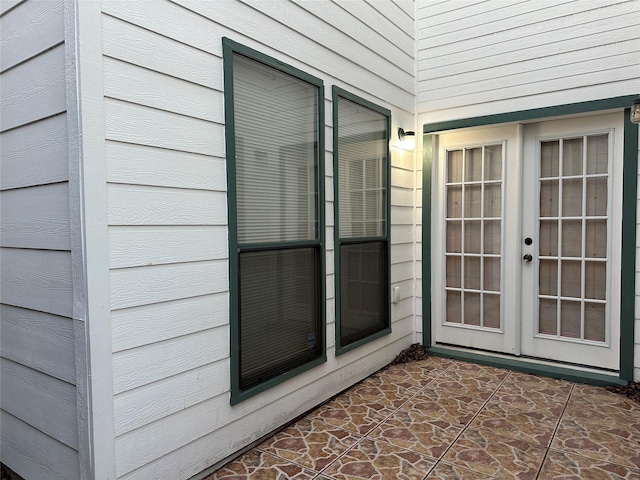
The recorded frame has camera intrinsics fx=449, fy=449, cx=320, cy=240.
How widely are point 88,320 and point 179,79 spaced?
113 centimetres

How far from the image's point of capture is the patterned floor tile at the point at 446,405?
2.87m

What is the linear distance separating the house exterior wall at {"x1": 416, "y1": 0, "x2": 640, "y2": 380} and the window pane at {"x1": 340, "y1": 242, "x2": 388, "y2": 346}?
66 cm

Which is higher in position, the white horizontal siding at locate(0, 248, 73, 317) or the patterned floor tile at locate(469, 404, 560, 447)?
the white horizontal siding at locate(0, 248, 73, 317)

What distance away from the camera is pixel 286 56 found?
8.78 ft

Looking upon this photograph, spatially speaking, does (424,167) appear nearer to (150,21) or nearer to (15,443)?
(150,21)

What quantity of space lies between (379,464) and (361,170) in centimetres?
205

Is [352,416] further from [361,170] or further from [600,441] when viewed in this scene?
[361,170]

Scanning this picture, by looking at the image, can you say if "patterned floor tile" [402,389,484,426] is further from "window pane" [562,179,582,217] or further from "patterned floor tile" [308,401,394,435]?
"window pane" [562,179,582,217]

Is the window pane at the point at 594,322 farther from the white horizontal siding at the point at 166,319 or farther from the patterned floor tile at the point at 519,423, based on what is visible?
the white horizontal siding at the point at 166,319

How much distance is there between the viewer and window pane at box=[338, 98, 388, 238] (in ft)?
10.7

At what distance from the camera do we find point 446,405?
3.05 metres

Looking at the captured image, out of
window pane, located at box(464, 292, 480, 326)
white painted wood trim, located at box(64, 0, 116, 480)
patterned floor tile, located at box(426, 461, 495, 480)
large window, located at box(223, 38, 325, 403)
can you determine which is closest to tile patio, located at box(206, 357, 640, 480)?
patterned floor tile, located at box(426, 461, 495, 480)

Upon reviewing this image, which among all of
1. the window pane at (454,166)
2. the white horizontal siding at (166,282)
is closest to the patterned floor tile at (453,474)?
the white horizontal siding at (166,282)

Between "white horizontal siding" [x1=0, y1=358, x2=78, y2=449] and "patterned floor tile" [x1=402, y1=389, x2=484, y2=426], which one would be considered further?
"patterned floor tile" [x1=402, y1=389, x2=484, y2=426]
